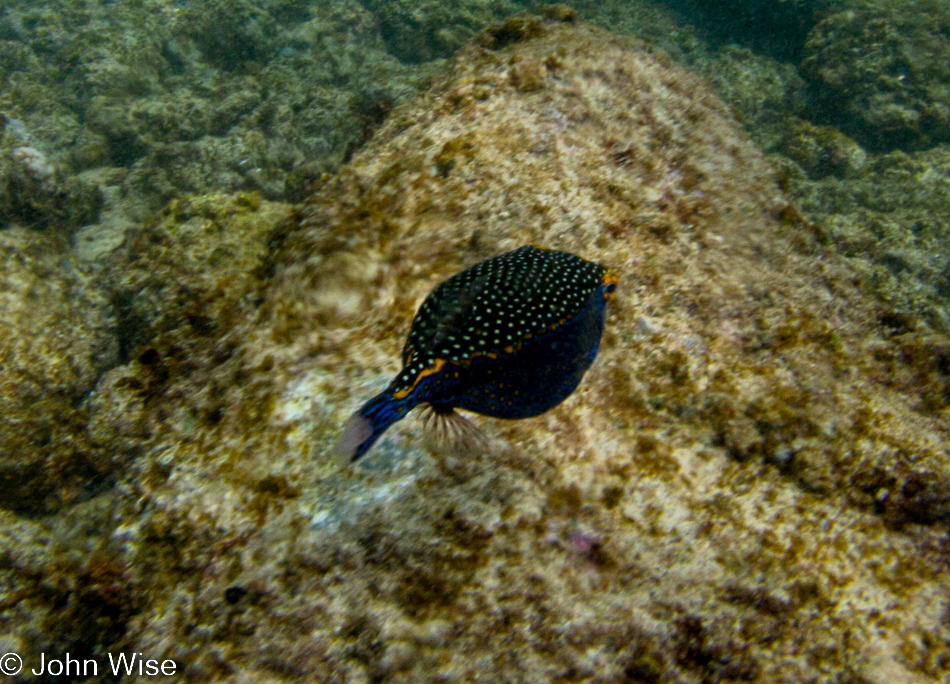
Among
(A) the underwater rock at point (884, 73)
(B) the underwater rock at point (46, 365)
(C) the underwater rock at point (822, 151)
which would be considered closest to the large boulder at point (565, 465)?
(B) the underwater rock at point (46, 365)

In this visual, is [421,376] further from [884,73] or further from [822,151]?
[884,73]

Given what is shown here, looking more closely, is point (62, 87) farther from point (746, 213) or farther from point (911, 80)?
point (911, 80)

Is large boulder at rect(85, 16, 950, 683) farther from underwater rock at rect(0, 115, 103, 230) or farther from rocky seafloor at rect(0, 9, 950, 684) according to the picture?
underwater rock at rect(0, 115, 103, 230)

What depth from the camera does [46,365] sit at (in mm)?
5602

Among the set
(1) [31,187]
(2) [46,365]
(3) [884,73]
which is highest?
(1) [31,187]

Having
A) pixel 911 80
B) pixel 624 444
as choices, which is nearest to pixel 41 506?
pixel 624 444

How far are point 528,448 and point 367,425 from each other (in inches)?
46.9

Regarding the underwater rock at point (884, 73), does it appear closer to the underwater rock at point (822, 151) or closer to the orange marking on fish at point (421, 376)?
the underwater rock at point (822, 151)

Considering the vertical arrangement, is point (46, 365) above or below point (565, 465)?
below

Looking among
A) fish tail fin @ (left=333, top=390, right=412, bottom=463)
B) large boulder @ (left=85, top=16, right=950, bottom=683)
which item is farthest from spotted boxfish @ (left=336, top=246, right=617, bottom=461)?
large boulder @ (left=85, top=16, right=950, bottom=683)

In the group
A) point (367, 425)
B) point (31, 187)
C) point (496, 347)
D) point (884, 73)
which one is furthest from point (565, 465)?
point (884, 73)

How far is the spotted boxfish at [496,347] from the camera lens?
2219 mm

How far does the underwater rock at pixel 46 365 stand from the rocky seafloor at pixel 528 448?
2.22ft

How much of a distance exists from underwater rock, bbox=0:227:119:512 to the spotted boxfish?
4329 mm
